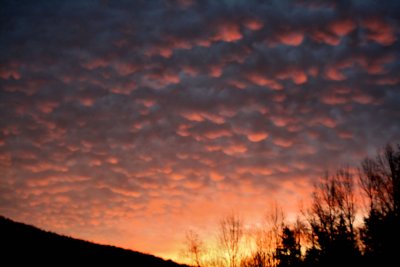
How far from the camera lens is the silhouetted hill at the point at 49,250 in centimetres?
1170

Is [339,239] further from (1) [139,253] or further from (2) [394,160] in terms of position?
(1) [139,253]

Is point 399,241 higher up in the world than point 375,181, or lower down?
lower down

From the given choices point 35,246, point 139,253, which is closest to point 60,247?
point 35,246

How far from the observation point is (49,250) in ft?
43.5

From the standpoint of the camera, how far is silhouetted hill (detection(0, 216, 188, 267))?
460 inches

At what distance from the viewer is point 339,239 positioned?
34.8 m

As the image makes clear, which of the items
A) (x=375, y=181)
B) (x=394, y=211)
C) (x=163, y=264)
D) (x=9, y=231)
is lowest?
(x=163, y=264)

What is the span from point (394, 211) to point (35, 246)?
Result: 99.5 ft

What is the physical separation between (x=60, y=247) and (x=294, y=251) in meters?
37.6

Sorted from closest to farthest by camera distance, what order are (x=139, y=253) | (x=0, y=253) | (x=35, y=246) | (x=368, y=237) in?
(x=0, y=253) < (x=35, y=246) < (x=139, y=253) < (x=368, y=237)

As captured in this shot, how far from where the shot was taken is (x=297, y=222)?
43.4 m

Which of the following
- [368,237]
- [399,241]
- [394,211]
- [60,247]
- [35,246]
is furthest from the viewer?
[368,237]

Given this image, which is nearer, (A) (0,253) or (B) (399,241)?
(A) (0,253)

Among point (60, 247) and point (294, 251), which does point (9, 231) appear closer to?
point (60, 247)
